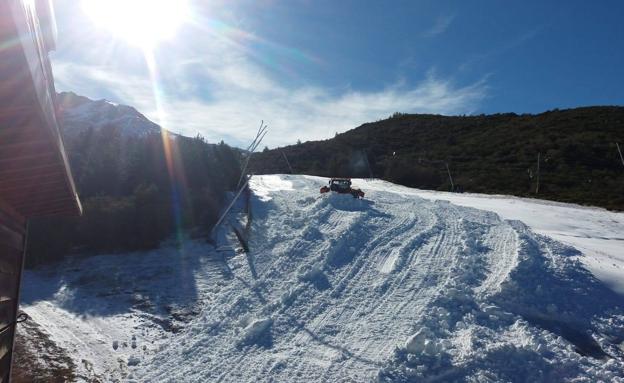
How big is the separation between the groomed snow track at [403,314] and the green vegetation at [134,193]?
4324mm

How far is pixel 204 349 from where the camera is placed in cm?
902

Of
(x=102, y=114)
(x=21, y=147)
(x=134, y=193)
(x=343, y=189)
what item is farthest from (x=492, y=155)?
(x=102, y=114)

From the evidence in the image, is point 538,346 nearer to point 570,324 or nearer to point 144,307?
point 570,324

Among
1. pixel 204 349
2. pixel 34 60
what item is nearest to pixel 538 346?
pixel 204 349

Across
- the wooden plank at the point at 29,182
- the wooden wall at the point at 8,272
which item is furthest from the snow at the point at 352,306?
the wooden plank at the point at 29,182

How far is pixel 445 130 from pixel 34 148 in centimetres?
6467

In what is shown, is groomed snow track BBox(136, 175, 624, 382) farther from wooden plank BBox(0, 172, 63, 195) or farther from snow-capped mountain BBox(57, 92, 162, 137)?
snow-capped mountain BBox(57, 92, 162, 137)

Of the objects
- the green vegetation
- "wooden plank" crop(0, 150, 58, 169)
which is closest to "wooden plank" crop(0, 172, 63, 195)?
"wooden plank" crop(0, 150, 58, 169)

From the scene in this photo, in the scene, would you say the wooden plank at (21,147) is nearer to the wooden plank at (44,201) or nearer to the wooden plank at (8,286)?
the wooden plank at (44,201)

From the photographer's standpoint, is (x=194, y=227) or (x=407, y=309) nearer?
(x=407, y=309)

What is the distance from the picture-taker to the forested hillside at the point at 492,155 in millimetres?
32156

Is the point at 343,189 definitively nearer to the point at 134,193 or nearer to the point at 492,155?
the point at 134,193

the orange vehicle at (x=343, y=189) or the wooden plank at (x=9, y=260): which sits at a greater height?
the orange vehicle at (x=343, y=189)

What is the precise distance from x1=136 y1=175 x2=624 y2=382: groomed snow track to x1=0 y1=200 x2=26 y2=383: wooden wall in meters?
3.55
